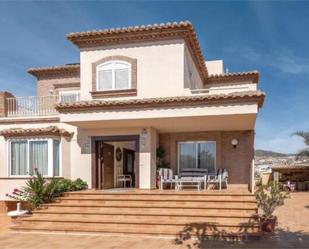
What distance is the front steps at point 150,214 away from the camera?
11.4 metres

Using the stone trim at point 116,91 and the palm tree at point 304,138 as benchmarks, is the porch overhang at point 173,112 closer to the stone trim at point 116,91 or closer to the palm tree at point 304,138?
the stone trim at point 116,91

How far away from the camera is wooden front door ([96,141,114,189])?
17.8 meters

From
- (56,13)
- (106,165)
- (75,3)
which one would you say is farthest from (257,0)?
(106,165)

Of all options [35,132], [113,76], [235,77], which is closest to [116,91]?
[113,76]

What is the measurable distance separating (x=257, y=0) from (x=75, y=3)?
27.7 ft

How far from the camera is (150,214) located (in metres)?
12.6

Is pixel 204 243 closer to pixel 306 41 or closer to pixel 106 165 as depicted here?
pixel 106 165

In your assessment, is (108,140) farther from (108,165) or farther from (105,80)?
(105,80)

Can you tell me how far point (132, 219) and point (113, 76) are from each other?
7.92 metres

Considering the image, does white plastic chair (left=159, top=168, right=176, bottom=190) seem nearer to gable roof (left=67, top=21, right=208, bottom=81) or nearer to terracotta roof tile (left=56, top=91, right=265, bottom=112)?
terracotta roof tile (left=56, top=91, right=265, bottom=112)

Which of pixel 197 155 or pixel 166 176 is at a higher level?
pixel 197 155

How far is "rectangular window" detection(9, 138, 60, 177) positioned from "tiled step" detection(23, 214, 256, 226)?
4.64m

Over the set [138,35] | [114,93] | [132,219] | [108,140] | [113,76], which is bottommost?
[132,219]

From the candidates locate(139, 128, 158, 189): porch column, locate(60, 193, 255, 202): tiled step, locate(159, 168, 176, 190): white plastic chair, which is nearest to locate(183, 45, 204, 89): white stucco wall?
locate(139, 128, 158, 189): porch column
